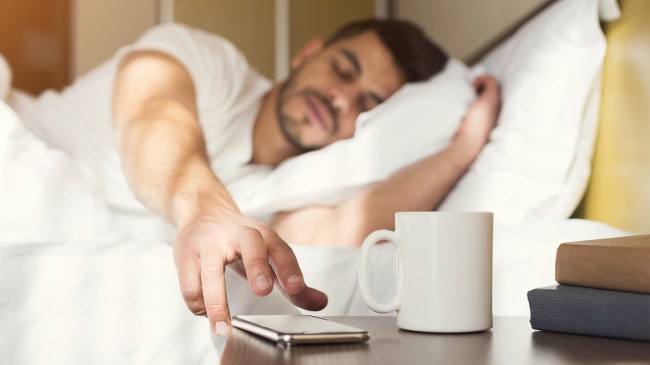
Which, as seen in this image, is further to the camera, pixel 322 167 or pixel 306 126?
pixel 306 126

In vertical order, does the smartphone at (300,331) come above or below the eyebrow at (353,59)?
above

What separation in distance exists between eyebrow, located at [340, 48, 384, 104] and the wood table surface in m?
1.08

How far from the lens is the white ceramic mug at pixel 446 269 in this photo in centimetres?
54

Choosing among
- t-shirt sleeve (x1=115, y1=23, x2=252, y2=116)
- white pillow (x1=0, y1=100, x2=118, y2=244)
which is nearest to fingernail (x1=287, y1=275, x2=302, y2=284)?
white pillow (x1=0, y1=100, x2=118, y2=244)

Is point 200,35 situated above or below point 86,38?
above

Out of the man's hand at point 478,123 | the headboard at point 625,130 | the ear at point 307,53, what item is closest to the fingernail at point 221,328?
the headboard at point 625,130

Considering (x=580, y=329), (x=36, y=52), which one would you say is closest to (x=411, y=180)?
(x=580, y=329)

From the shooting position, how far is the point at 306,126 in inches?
63.2

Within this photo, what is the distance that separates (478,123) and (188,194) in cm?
64

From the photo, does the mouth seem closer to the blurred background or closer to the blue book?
the blurred background

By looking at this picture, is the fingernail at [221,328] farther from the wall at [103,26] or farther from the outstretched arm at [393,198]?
the wall at [103,26]

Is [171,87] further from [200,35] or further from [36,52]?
[36,52]

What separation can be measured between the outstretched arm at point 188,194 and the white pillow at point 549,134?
0.46 metres

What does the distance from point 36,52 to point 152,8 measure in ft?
1.57
